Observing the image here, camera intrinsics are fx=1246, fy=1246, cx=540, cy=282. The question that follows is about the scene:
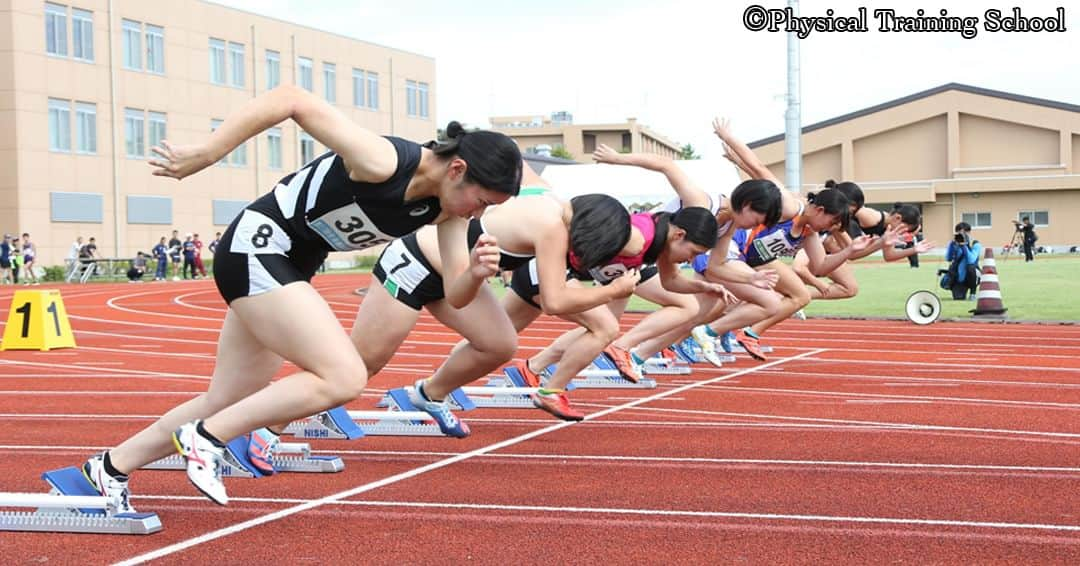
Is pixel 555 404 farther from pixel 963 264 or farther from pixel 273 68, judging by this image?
pixel 273 68

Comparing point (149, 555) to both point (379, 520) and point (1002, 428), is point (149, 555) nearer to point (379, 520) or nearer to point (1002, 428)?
point (379, 520)

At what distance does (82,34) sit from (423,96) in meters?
20.5

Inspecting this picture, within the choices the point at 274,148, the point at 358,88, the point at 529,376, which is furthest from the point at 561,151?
the point at 529,376

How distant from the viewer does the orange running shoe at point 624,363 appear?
8.98 metres

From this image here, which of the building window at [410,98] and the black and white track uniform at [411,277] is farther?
the building window at [410,98]

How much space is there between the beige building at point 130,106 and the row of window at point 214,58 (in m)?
0.05

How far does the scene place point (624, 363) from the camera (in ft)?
29.8

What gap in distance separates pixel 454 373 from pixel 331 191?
2523 mm

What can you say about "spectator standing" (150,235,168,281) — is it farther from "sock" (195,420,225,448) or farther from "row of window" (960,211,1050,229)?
"row of window" (960,211,1050,229)

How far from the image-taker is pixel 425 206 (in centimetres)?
493

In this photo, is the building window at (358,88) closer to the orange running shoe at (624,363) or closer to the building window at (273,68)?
the building window at (273,68)

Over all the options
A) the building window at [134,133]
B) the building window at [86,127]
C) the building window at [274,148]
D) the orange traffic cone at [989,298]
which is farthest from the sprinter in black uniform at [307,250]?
the building window at [274,148]

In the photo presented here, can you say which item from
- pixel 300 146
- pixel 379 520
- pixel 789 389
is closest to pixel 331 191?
pixel 379 520

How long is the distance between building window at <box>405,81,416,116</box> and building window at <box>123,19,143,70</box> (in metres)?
16.3
